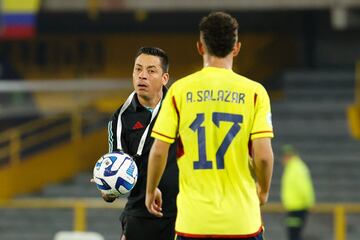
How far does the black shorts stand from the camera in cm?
755

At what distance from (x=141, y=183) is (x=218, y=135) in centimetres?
173

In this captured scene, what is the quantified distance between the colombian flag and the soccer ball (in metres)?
13.9

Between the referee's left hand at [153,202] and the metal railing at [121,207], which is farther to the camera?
the metal railing at [121,207]

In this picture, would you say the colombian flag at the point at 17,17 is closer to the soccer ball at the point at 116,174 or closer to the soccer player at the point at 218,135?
the soccer ball at the point at 116,174

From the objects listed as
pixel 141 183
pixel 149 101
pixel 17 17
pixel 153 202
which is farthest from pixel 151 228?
pixel 17 17

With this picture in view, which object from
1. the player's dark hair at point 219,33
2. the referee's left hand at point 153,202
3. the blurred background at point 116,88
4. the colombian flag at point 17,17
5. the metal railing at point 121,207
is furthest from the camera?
the colombian flag at point 17,17

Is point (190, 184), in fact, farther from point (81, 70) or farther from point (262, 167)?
point (81, 70)

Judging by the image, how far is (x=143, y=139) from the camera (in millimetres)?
7465

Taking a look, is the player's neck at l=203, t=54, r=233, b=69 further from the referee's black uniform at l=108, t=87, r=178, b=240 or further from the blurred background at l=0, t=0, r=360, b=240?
the blurred background at l=0, t=0, r=360, b=240

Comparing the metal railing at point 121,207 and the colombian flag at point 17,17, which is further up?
the colombian flag at point 17,17

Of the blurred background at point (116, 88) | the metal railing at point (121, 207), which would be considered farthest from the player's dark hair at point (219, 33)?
the blurred background at point (116, 88)

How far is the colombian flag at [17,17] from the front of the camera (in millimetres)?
20797

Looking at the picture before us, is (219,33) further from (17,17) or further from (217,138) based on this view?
(17,17)

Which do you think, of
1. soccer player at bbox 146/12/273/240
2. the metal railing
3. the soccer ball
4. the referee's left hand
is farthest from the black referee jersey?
the metal railing
